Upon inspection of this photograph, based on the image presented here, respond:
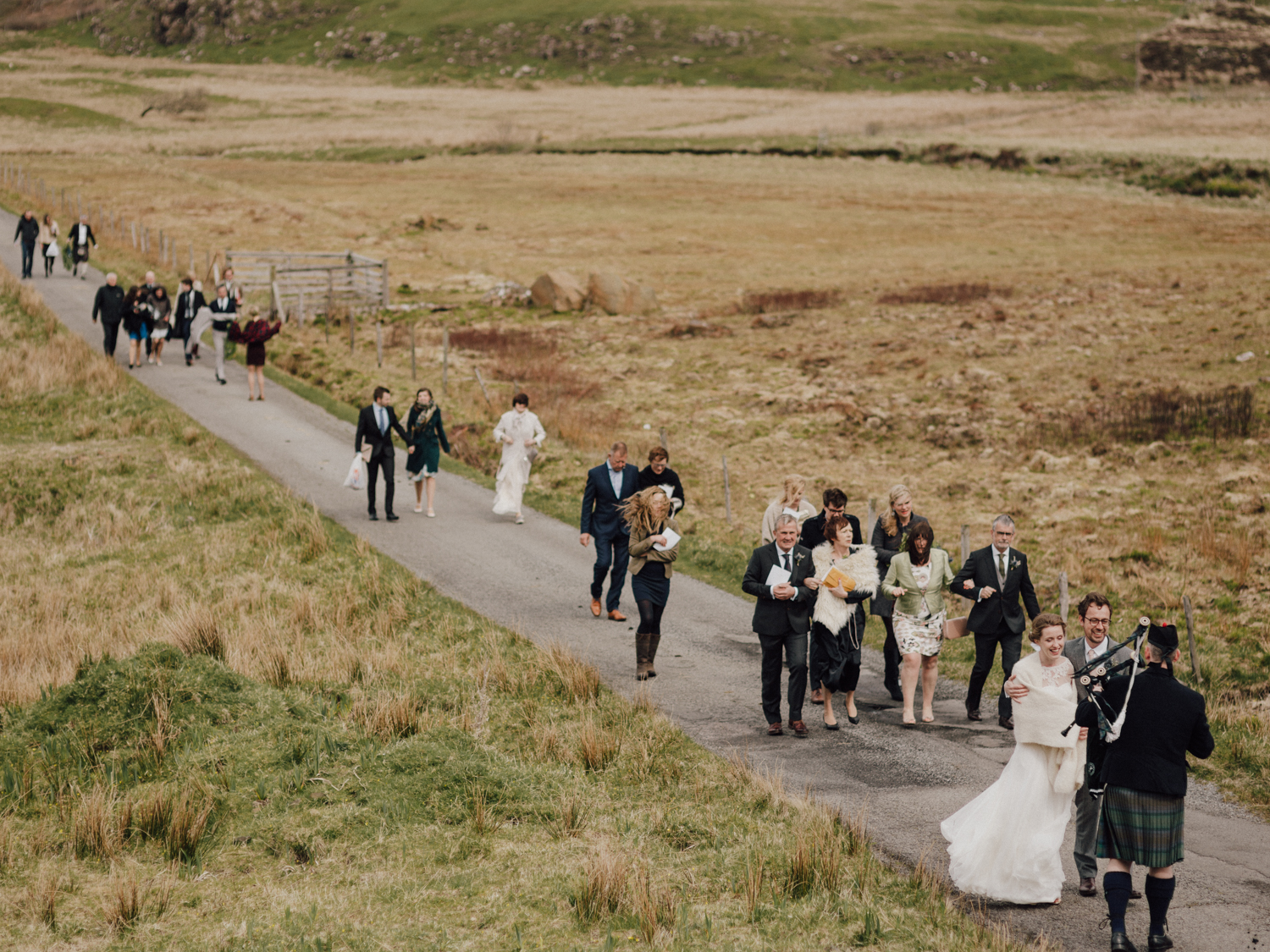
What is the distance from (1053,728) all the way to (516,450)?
11352mm

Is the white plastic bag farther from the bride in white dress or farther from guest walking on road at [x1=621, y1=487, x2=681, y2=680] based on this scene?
the bride in white dress

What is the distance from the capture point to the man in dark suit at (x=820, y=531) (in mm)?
10922

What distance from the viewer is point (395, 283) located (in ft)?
136

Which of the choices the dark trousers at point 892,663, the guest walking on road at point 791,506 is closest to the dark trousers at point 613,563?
the guest walking on road at point 791,506

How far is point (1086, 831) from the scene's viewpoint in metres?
8.19

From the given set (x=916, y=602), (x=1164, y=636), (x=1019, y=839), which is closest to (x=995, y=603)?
(x=916, y=602)

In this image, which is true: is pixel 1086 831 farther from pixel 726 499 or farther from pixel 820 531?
pixel 726 499

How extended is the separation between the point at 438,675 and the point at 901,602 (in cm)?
465

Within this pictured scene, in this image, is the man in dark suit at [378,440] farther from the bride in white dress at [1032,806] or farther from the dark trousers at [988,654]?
the bride in white dress at [1032,806]

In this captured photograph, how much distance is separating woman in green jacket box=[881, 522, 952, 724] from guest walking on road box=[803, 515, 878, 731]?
263 mm

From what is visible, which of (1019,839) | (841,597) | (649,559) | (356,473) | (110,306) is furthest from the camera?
(110,306)

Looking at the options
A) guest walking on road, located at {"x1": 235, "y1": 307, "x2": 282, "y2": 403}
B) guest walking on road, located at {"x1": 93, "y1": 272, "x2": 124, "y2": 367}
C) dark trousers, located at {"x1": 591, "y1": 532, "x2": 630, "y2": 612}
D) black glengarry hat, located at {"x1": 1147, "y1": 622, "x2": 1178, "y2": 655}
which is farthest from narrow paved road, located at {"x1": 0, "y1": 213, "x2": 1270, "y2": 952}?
guest walking on road, located at {"x1": 93, "y1": 272, "x2": 124, "y2": 367}

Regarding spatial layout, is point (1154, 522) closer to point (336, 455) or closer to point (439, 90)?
point (336, 455)

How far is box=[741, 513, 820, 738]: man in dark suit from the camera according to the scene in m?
10.6
